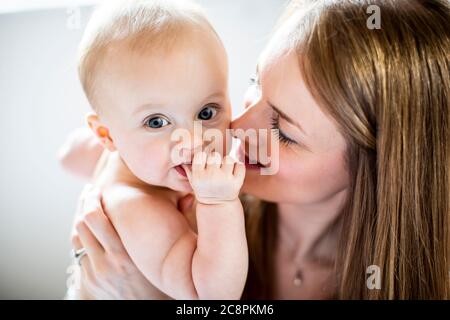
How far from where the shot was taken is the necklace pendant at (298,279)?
106 centimetres

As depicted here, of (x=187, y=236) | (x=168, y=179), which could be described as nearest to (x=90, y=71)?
(x=168, y=179)

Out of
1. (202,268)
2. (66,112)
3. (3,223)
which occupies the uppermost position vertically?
(66,112)

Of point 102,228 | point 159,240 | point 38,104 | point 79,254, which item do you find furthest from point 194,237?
point 38,104

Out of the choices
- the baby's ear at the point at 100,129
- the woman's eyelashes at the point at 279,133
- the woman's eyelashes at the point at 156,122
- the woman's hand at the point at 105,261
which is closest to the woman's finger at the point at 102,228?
the woman's hand at the point at 105,261

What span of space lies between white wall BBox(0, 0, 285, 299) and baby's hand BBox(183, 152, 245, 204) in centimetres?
26

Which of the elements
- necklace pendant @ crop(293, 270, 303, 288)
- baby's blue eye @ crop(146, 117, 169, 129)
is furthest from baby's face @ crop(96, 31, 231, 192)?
necklace pendant @ crop(293, 270, 303, 288)

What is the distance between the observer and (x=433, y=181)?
836 mm

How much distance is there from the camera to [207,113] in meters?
0.81

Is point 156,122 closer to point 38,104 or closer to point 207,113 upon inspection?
point 207,113

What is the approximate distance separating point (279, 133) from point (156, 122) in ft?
0.68

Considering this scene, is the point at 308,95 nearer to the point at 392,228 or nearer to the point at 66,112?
the point at 392,228

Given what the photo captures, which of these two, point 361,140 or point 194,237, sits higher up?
point 361,140

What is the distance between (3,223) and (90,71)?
0.42m

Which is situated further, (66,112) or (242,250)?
(66,112)
